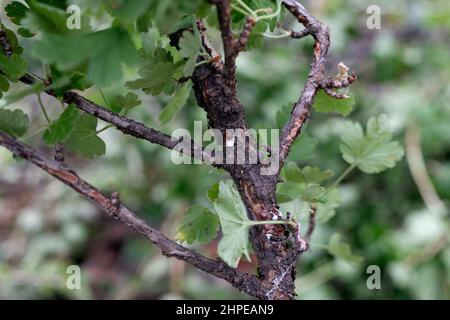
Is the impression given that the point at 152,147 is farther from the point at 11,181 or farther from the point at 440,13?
the point at 440,13

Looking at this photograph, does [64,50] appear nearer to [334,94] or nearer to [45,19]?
[45,19]

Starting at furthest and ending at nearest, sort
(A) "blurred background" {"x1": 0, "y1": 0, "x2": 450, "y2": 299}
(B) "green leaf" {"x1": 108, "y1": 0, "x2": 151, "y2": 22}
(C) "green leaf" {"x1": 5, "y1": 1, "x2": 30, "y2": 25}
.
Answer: (A) "blurred background" {"x1": 0, "y1": 0, "x2": 450, "y2": 299}
(C) "green leaf" {"x1": 5, "y1": 1, "x2": 30, "y2": 25}
(B) "green leaf" {"x1": 108, "y1": 0, "x2": 151, "y2": 22}

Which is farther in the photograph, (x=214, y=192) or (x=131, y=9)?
(x=214, y=192)

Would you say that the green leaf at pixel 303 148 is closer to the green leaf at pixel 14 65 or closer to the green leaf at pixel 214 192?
the green leaf at pixel 214 192

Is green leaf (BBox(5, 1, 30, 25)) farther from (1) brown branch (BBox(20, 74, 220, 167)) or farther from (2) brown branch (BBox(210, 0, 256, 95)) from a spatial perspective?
(2) brown branch (BBox(210, 0, 256, 95))

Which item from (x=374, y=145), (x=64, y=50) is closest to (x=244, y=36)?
(x=64, y=50)

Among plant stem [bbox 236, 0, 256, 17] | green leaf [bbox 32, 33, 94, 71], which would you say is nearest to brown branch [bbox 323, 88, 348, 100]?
plant stem [bbox 236, 0, 256, 17]

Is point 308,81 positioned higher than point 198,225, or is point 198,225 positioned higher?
point 308,81
